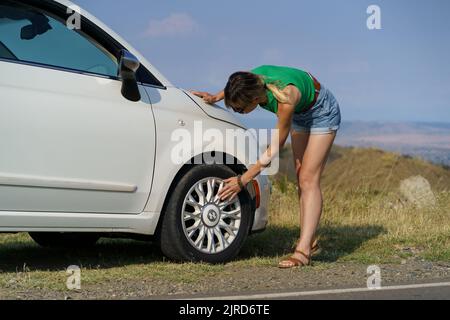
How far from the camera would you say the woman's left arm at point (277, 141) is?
21.7 ft

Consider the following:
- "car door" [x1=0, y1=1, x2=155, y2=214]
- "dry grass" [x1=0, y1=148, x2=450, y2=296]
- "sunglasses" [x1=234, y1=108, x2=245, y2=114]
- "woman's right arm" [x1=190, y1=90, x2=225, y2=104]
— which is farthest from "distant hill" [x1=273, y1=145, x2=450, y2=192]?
"car door" [x1=0, y1=1, x2=155, y2=214]

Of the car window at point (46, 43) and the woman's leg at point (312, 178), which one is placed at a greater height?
the car window at point (46, 43)

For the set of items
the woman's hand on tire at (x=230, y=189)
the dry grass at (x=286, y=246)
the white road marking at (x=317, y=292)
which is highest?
the woman's hand on tire at (x=230, y=189)

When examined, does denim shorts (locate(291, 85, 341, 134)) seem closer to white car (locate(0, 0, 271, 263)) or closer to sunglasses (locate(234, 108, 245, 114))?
white car (locate(0, 0, 271, 263))

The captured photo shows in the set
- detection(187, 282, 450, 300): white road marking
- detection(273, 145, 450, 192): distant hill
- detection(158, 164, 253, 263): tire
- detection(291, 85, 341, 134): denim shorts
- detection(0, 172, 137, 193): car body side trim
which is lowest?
detection(273, 145, 450, 192): distant hill

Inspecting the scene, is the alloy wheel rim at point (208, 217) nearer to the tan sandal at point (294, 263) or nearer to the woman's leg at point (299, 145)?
the tan sandal at point (294, 263)

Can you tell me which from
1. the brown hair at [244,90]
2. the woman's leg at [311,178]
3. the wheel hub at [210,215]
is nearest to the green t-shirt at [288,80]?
the brown hair at [244,90]

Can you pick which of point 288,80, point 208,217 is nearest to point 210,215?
point 208,217

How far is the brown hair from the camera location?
21.3 ft

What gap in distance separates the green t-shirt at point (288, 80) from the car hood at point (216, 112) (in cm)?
59

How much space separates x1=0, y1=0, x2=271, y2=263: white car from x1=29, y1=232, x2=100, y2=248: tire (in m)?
1.21

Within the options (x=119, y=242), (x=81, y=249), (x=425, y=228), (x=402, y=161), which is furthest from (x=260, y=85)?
(x=402, y=161)

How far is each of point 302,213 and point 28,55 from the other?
8.79 ft

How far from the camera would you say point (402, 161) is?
21.3m
